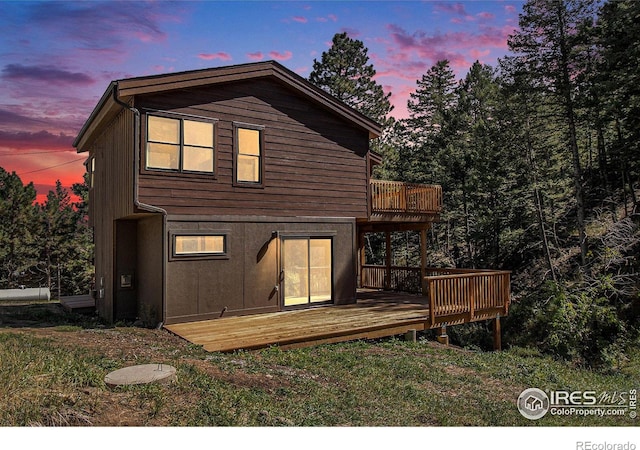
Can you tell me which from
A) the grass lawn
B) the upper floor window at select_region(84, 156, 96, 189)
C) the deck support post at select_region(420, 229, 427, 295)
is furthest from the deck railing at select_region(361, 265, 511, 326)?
the upper floor window at select_region(84, 156, 96, 189)

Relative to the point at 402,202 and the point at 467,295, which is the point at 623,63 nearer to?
the point at 402,202

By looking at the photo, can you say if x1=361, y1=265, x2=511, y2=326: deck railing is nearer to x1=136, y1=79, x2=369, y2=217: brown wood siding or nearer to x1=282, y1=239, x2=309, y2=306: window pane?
x1=282, y1=239, x2=309, y2=306: window pane

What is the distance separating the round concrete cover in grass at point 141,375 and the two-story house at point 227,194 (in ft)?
14.1

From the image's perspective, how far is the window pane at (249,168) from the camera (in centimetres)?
1170

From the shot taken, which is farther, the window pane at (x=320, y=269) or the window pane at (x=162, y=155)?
the window pane at (x=320, y=269)

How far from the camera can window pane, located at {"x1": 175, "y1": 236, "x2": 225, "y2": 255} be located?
34.8 ft

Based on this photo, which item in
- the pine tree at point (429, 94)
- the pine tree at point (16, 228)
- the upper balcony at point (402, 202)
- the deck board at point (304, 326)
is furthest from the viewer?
the pine tree at point (429, 94)

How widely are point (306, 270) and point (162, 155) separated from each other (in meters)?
4.77

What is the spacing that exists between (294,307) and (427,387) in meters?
5.47

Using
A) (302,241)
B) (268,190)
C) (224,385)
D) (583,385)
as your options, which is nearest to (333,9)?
(268,190)

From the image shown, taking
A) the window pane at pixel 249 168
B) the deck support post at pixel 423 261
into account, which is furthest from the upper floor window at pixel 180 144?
the deck support post at pixel 423 261

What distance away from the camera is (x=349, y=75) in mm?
28141

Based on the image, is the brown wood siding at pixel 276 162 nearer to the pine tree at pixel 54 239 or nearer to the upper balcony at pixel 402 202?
the upper balcony at pixel 402 202
